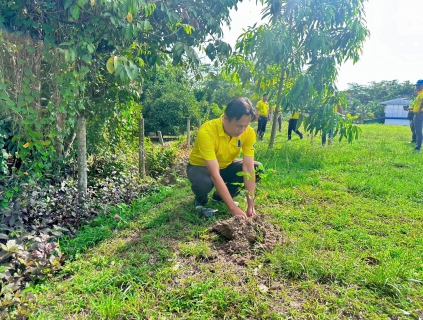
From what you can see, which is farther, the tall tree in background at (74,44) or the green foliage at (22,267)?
the tall tree in background at (74,44)

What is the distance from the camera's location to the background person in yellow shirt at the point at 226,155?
2.35 m

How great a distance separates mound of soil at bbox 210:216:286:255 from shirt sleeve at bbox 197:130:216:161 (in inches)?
22.8

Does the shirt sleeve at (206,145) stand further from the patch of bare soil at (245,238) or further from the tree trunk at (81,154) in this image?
the tree trunk at (81,154)

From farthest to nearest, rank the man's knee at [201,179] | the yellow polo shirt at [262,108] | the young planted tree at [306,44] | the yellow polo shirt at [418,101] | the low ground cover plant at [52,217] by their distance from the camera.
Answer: the yellow polo shirt at [262,108], the yellow polo shirt at [418,101], the young planted tree at [306,44], the man's knee at [201,179], the low ground cover plant at [52,217]

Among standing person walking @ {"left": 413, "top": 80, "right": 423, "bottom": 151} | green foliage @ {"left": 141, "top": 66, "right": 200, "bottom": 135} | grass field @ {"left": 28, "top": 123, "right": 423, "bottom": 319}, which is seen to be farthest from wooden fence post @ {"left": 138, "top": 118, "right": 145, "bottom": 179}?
green foliage @ {"left": 141, "top": 66, "right": 200, "bottom": 135}

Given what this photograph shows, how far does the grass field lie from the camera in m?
1.59

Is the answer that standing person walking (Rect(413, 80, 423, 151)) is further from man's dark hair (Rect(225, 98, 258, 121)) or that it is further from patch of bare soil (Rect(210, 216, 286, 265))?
patch of bare soil (Rect(210, 216, 286, 265))

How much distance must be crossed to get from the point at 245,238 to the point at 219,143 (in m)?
0.93

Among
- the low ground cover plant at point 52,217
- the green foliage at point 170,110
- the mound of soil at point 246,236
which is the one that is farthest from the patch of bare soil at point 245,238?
the green foliage at point 170,110

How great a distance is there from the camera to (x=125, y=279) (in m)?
1.85

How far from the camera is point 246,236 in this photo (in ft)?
7.15

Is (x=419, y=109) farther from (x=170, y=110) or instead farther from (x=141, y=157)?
(x=170, y=110)

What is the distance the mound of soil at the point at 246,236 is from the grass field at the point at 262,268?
0.09 metres

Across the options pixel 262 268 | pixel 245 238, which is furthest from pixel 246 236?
pixel 262 268
